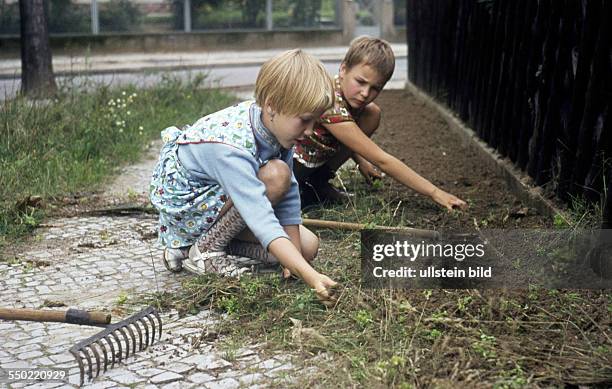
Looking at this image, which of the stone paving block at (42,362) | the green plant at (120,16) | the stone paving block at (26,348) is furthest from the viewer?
the green plant at (120,16)

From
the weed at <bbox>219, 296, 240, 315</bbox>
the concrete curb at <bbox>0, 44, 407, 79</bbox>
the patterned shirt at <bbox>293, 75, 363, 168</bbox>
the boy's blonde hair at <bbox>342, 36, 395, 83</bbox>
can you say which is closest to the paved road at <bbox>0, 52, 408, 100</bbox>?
the concrete curb at <bbox>0, 44, 407, 79</bbox>

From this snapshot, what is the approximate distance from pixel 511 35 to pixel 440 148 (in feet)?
5.08

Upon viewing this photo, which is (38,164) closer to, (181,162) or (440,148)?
(181,162)

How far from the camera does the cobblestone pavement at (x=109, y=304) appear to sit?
10.6 ft

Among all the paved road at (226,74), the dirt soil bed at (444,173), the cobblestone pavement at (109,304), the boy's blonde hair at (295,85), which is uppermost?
the boy's blonde hair at (295,85)

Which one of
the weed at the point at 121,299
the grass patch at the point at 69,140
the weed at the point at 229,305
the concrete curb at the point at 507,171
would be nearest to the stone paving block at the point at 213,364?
the weed at the point at 229,305

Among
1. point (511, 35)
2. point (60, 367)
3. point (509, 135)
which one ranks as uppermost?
point (511, 35)

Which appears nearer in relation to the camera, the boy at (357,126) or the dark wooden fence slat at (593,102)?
the dark wooden fence slat at (593,102)

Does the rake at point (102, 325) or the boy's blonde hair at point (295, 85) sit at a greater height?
the boy's blonde hair at point (295, 85)

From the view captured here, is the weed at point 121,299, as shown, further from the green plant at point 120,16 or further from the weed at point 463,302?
the green plant at point 120,16

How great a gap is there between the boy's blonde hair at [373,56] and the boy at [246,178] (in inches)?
37.3

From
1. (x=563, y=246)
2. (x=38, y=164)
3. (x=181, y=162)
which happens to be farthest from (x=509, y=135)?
(x=38, y=164)

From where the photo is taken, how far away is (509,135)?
6.16 meters

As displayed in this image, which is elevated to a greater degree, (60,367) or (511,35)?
(511,35)
